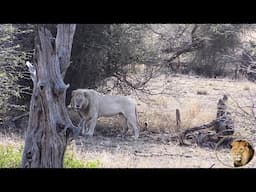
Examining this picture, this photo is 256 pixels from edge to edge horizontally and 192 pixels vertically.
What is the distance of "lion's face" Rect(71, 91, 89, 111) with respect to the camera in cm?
721

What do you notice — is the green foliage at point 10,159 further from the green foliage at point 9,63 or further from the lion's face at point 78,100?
the lion's face at point 78,100

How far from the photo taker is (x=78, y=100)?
7258mm

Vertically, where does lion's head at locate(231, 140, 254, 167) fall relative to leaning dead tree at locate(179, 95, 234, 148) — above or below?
above

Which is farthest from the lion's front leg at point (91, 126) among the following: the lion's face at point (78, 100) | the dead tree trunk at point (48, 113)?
the dead tree trunk at point (48, 113)

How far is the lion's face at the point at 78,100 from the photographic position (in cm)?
721

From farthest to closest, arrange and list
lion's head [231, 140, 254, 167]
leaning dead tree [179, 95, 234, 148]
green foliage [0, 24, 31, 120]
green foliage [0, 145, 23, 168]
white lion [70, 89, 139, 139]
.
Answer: white lion [70, 89, 139, 139], leaning dead tree [179, 95, 234, 148], green foliage [0, 24, 31, 120], green foliage [0, 145, 23, 168], lion's head [231, 140, 254, 167]

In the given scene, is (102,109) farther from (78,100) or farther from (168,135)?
(168,135)

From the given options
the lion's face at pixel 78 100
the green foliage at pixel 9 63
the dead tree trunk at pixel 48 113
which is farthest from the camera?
the lion's face at pixel 78 100

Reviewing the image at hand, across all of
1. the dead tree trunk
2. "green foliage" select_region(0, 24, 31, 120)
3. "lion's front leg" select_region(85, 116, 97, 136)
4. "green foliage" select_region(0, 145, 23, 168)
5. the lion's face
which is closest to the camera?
the dead tree trunk

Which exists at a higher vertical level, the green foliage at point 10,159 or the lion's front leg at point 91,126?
the lion's front leg at point 91,126

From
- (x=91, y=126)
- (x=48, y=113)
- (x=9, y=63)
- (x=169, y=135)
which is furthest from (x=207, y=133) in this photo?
(x=48, y=113)

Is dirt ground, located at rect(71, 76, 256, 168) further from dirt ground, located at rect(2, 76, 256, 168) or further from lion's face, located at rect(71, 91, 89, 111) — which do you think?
lion's face, located at rect(71, 91, 89, 111)

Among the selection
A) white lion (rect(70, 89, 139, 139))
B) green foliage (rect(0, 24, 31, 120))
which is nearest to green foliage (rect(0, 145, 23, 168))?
green foliage (rect(0, 24, 31, 120))
